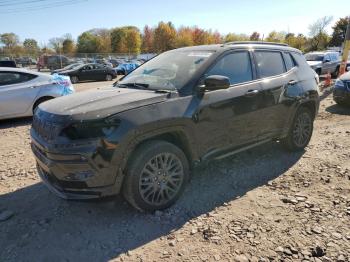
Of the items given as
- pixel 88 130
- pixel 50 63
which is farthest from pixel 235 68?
pixel 50 63

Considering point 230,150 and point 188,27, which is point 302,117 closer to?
point 230,150

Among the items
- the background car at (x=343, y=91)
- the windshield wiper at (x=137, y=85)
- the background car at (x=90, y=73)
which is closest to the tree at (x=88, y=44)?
the background car at (x=90, y=73)

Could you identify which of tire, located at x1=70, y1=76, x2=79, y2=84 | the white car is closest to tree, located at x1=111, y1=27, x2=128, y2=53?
tire, located at x1=70, y1=76, x2=79, y2=84

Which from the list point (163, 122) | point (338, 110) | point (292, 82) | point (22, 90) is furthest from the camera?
point (338, 110)

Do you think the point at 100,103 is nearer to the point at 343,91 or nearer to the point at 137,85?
the point at 137,85

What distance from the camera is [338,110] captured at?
9.72 m

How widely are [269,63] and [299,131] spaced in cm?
135

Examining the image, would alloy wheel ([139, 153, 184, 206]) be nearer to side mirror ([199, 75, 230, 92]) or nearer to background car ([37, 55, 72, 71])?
side mirror ([199, 75, 230, 92])

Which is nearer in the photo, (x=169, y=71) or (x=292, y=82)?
(x=169, y=71)

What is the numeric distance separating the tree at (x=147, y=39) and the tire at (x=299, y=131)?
3551 inches

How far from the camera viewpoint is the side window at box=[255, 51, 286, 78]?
16.2 feet

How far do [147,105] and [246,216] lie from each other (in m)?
1.61

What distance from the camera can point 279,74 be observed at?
525cm

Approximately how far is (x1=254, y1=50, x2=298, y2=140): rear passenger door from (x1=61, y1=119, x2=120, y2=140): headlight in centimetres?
239
